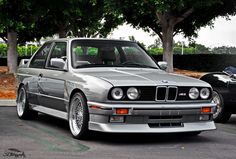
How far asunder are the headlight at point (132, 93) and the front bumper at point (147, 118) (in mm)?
122

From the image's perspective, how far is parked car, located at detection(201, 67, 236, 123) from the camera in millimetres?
9953

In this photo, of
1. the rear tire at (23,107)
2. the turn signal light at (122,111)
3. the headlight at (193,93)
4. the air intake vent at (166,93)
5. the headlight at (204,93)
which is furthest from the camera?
the rear tire at (23,107)

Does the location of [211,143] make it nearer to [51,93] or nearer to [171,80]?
[171,80]

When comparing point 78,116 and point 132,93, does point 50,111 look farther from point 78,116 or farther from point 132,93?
point 132,93

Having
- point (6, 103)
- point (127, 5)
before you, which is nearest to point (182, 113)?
point (6, 103)

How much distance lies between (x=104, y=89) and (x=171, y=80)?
1069mm

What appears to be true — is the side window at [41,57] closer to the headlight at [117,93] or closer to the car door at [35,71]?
the car door at [35,71]

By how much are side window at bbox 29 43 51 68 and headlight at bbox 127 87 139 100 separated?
8.95 feet

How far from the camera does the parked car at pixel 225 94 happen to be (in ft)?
32.7

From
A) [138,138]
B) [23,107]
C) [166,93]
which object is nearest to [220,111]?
[138,138]

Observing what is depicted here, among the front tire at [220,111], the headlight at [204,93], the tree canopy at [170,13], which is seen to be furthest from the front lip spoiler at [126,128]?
the tree canopy at [170,13]

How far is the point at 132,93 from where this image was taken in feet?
24.1

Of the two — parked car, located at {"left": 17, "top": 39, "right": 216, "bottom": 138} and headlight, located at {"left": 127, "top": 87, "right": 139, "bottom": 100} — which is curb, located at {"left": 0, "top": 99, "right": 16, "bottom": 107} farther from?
headlight, located at {"left": 127, "top": 87, "right": 139, "bottom": 100}

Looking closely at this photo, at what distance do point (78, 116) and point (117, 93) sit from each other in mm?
889
